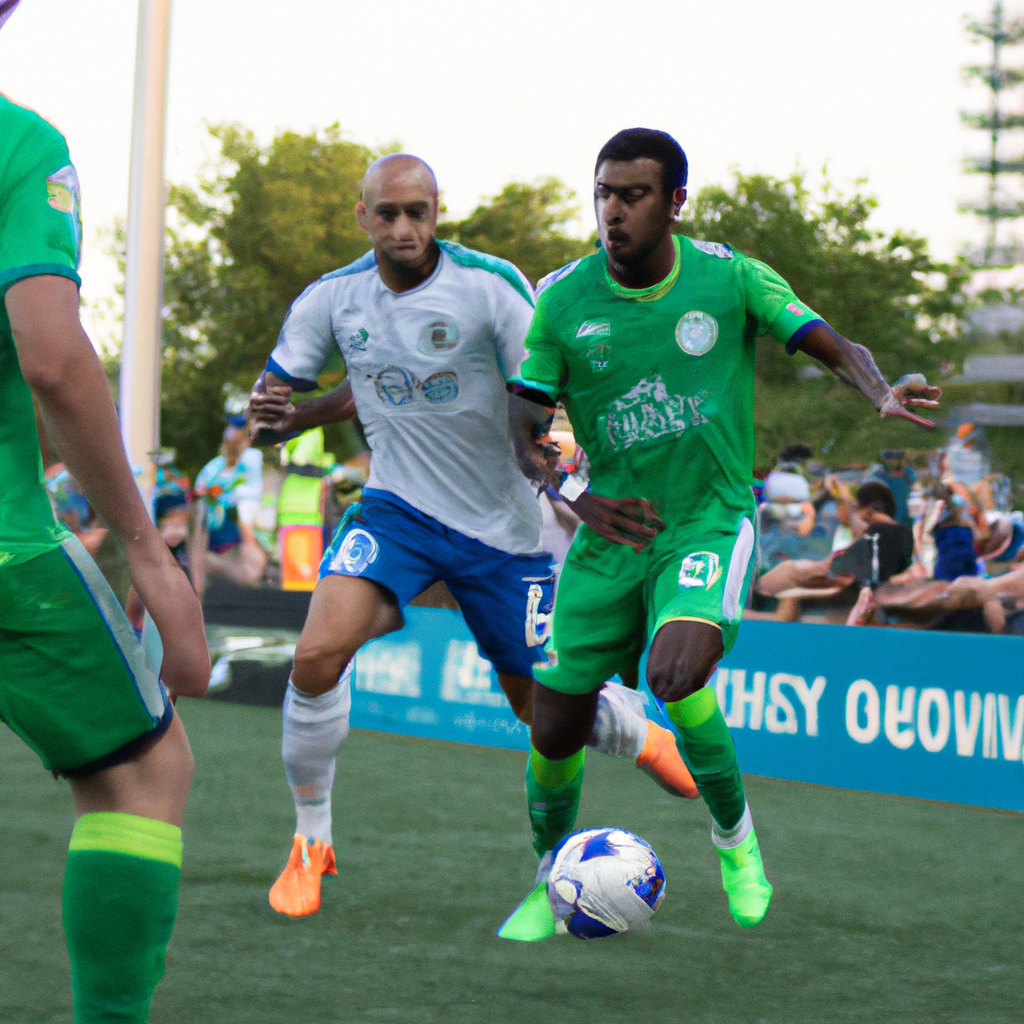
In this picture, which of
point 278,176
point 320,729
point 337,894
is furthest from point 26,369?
point 278,176

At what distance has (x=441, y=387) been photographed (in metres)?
4.44

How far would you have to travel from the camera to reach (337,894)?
4551mm

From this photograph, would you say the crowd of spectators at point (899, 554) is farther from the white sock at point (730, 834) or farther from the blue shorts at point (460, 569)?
the white sock at point (730, 834)

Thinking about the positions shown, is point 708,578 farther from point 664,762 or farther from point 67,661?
point 67,661

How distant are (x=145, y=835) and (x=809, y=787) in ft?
16.8

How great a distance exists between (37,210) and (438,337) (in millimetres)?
2489

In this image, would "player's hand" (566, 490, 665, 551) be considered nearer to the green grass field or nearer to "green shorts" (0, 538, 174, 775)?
the green grass field

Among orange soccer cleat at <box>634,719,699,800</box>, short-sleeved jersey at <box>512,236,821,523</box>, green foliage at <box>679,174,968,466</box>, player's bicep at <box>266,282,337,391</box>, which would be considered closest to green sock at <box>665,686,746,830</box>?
short-sleeved jersey at <box>512,236,821,523</box>

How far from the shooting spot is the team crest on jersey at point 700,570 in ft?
12.4

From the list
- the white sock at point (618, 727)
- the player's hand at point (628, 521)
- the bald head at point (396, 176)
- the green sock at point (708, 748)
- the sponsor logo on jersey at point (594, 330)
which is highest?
the bald head at point (396, 176)

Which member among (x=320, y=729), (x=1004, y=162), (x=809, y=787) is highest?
(x=1004, y=162)

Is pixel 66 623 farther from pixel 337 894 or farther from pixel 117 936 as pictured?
pixel 337 894

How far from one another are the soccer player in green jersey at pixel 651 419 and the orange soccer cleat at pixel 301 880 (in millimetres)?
670

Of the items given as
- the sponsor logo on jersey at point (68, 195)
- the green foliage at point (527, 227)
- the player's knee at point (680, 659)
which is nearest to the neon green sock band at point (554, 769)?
the player's knee at point (680, 659)
